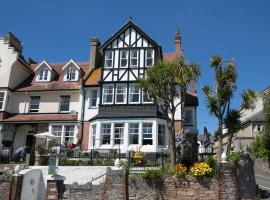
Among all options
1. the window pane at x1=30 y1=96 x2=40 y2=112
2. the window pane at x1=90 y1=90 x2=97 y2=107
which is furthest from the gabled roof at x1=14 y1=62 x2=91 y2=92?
the window pane at x1=90 y1=90 x2=97 y2=107

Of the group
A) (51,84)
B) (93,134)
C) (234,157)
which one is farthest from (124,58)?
(234,157)

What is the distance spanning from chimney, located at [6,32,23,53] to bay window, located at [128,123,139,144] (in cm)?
1725

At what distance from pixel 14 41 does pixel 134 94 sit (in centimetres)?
1745

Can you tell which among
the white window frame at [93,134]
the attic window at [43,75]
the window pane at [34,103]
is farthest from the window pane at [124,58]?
the window pane at [34,103]

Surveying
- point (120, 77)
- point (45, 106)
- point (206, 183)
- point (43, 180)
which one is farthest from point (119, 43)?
point (206, 183)

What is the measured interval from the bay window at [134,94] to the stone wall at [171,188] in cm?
1332

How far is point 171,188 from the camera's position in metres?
18.9

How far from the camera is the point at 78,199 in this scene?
1875 centimetres

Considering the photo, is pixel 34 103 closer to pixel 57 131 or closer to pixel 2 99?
pixel 2 99

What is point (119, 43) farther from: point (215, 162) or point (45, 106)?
point (215, 162)

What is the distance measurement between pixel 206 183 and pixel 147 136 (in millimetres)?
11984

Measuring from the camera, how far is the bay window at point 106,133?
31.0 meters

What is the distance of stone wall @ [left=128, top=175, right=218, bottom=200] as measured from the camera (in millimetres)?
18625

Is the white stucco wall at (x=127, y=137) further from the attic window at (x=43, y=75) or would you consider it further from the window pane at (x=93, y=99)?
the attic window at (x=43, y=75)
